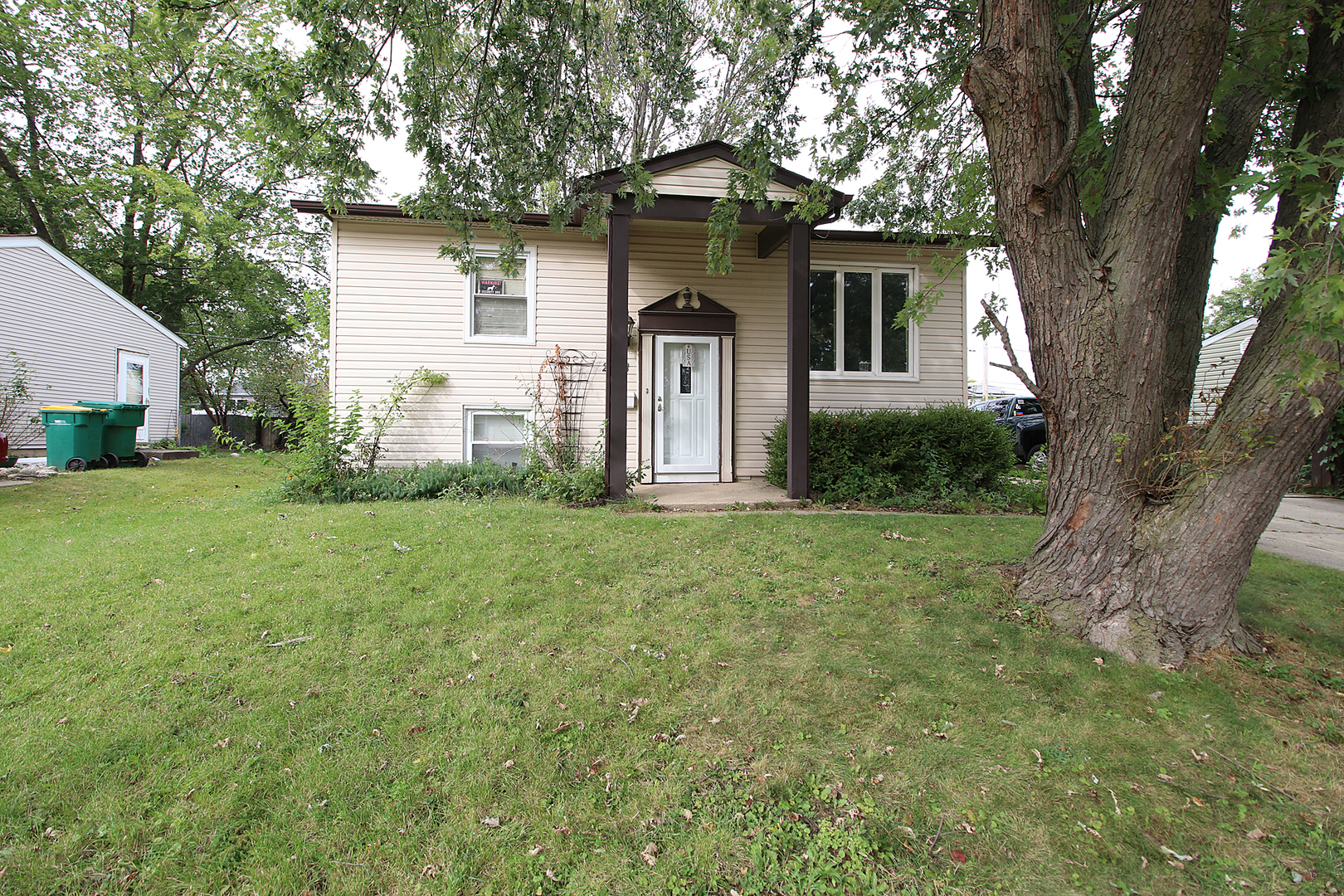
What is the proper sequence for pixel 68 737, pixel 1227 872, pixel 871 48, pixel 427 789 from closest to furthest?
pixel 1227 872 < pixel 427 789 < pixel 68 737 < pixel 871 48

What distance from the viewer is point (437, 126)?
4.90 m

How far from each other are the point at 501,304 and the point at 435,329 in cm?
105

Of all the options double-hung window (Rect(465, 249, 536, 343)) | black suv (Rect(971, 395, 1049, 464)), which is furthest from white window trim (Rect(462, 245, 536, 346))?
black suv (Rect(971, 395, 1049, 464))

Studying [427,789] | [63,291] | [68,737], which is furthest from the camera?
[63,291]

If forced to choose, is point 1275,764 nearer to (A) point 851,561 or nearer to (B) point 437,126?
(A) point 851,561

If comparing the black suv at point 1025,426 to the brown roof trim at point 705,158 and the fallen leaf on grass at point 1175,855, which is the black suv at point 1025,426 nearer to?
the brown roof trim at point 705,158

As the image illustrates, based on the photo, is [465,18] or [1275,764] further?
[465,18]

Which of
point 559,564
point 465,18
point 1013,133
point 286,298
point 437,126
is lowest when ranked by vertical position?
point 559,564

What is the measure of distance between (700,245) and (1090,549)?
7.09 metres

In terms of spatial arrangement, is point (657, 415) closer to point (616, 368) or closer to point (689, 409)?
point (689, 409)

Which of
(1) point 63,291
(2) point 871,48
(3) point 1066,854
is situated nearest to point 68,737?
(3) point 1066,854

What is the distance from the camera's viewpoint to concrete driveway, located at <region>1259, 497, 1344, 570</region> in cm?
594

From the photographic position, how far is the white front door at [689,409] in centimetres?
934

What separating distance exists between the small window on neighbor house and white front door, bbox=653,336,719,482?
2.13m
